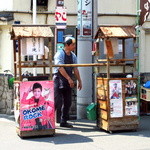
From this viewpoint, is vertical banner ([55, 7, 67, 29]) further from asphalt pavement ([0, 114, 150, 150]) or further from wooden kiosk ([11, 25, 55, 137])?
asphalt pavement ([0, 114, 150, 150])

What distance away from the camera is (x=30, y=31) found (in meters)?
8.11

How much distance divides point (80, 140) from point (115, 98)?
1.25 meters

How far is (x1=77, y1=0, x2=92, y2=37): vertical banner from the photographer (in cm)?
986

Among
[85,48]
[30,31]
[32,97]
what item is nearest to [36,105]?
[32,97]

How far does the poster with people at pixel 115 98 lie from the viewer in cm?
834

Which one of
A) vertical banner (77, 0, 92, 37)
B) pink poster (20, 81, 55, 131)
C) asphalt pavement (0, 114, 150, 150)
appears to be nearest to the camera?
asphalt pavement (0, 114, 150, 150)

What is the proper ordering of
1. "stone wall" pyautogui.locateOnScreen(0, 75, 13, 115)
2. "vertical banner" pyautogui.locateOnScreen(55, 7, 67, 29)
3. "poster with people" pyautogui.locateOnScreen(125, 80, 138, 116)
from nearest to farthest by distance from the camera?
"poster with people" pyautogui.locateOnScreen(125, 80, 138, 116) → "vertical banner" pyautogui.locateOnScreen(55, 7, 67, 29) → "stone wall" pyautogui.locateOnScreen(0, 75, 13, 115)

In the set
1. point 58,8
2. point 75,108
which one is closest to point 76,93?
point 75,108

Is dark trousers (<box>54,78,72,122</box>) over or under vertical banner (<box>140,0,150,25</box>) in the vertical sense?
under

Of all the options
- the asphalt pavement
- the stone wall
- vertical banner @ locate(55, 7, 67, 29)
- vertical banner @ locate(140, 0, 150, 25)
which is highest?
vertical banner @ locate(140, 0, 150, 25)

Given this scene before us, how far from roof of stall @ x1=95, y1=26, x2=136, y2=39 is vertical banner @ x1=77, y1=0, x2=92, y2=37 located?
4.21 feet

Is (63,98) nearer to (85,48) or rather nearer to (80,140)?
(80,140)

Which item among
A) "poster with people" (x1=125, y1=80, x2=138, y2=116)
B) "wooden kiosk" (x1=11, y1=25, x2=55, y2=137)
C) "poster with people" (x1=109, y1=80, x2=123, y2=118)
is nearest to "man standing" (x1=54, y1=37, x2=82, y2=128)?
"wooden kiosk" (x1=11, y1=25, x2=55, y2=137)

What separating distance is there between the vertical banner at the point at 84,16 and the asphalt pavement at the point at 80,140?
8.14 feet
